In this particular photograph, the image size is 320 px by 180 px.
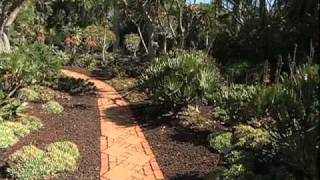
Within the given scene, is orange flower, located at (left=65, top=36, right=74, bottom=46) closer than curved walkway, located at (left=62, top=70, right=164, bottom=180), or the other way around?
curved walkway, located at (left=62, top=70, right=164, bottom=180)

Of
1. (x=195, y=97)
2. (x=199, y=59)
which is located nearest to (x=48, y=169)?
(x=195, y=97)

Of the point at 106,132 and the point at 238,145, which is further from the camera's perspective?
the point at 106,132

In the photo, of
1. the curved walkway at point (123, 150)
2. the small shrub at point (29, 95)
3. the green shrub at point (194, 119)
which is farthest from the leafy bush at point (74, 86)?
the green shrub at point (194, 119)

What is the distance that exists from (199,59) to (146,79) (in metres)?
1.20

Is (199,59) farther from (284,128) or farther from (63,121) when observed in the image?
(284,128)

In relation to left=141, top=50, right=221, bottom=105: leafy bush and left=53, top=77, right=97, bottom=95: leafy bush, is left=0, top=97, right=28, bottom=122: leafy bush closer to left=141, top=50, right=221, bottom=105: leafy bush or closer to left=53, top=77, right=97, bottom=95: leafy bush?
left=141, top=50, right=221, bottom=105: leafy bush

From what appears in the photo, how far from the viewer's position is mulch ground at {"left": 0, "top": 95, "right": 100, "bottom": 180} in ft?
22.3

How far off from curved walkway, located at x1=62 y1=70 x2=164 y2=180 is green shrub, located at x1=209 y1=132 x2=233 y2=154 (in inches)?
36.3

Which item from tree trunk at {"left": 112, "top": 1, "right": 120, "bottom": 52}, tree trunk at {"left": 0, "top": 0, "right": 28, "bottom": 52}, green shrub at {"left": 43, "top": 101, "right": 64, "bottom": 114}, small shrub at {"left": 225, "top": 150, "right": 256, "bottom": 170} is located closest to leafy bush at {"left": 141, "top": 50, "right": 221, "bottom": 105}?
green shrub at {"left": 43, "top": 101, "right": 64, "bottom": 114}

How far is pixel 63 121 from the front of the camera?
9625 millimetres

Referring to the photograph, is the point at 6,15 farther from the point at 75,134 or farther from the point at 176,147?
the point at 176,147

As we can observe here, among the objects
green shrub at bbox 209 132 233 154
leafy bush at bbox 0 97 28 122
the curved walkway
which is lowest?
the curved walkway

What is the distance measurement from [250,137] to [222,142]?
1.43 ft

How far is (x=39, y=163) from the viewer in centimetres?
649
